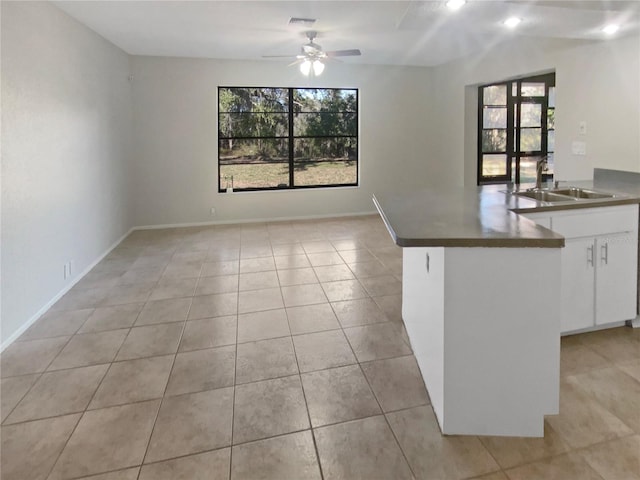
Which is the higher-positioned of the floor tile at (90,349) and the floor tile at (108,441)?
the floor tile at (90,349)

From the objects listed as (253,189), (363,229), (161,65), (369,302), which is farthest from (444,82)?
(369,302)

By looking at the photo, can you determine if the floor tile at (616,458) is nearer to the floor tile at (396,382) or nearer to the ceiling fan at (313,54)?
the floor tile at (396,382)

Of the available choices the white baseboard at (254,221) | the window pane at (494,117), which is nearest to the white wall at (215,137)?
the white baseboard at (254,221)

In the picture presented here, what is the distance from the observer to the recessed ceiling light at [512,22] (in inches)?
126

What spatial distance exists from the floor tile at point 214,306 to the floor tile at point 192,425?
1.10 meters

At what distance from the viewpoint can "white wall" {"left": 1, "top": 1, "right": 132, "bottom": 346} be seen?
9.71 ft

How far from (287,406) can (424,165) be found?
619 cm

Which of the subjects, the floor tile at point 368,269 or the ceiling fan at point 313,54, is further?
the ceiling fan at point 313,54

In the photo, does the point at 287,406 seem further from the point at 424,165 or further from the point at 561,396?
the point at 424,165

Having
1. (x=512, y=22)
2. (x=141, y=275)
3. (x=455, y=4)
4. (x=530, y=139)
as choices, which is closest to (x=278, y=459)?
(x=455, y=4)

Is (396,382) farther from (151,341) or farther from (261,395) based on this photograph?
(151,341)

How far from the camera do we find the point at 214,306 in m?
3.46

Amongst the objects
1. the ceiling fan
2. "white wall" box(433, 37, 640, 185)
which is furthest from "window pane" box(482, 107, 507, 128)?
the ceiling fan

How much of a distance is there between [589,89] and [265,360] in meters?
3.89
